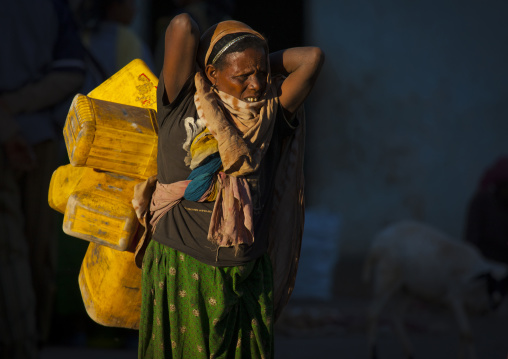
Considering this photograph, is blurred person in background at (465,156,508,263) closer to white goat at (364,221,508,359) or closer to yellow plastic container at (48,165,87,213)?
white goat at (364,221,508,359)

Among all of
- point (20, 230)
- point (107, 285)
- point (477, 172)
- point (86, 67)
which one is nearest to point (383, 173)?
point (477, 172)

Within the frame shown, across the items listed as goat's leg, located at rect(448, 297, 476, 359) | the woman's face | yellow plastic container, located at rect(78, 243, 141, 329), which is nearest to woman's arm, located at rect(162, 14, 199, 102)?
the woman's face

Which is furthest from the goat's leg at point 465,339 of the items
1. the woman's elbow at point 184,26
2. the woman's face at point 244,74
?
the woman's elbow at point 184,26

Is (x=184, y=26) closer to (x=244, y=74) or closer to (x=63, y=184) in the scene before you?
(x=244, y=74)

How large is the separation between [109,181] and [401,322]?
356 centimetres

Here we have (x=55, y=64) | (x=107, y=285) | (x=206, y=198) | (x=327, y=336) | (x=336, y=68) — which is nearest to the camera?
(x=206, y=198)

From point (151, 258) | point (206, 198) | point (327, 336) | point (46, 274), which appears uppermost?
point (206, 198)

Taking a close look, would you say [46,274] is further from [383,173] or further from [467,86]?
[467,86]

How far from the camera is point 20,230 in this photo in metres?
4.48

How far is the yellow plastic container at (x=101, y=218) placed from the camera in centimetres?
300

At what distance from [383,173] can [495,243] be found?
265cm

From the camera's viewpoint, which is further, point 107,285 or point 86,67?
point 86,67

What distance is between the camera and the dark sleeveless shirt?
2812 mm

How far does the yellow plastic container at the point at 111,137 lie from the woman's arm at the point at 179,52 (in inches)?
11.9
